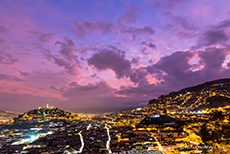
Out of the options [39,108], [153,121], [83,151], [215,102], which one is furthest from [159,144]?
[39,108]

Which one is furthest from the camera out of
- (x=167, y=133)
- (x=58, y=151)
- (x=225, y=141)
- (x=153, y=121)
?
(x=153, y=121)

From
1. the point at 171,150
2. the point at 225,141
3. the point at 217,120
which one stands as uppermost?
the point at 217,120

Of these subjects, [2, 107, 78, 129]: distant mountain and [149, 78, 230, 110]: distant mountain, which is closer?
[2, 107, 78, 129]: distant mountain

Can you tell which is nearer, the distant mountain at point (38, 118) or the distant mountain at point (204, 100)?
the distant mountain at point (38, 118)

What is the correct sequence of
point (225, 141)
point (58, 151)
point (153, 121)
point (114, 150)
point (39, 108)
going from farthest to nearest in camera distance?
point (39, 108), point (153, 121), point (58, 151), point (114, 150), point (225, 141)

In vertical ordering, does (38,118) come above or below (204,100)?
below

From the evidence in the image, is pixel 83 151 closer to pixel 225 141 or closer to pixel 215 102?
pixel 225 141

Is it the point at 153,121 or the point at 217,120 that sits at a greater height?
the point at 217,120

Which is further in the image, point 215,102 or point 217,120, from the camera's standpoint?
point 215,102

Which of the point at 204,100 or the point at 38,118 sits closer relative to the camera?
the point at 38,118
